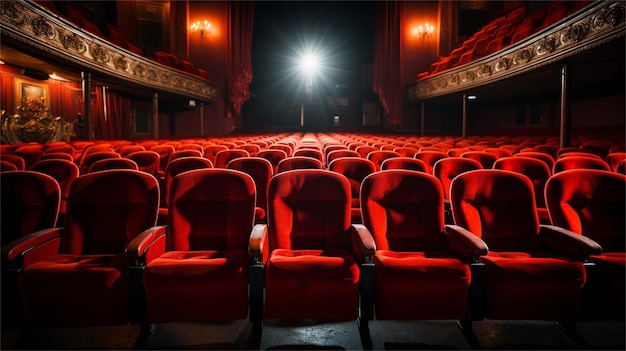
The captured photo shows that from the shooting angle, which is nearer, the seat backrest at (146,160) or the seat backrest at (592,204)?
the seat backrest at (592,204)

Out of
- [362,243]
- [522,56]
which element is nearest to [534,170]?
[362,243]

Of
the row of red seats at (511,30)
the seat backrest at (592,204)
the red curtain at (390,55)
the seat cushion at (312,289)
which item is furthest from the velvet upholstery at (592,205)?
the red curtain at (390,55)

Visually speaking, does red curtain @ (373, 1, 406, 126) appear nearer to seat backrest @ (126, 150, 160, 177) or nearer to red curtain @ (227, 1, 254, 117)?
red curtain @ (227, 1, 254, 117)

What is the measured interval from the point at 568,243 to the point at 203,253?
1.87m

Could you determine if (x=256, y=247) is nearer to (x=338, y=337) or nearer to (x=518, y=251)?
(x=338, y=337)

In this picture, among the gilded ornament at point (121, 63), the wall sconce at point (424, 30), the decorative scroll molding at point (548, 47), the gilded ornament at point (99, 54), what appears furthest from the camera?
the wall sconce at point (424, 30)

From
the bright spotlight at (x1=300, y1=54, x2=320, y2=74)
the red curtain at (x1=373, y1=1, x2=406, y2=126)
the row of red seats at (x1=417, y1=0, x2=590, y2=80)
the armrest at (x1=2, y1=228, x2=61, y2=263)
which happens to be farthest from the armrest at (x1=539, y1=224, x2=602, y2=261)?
the bright spotlight at (x1=300, y1=54, x2=320, y2=74)

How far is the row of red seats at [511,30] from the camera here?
24.1 ft

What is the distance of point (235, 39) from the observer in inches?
569

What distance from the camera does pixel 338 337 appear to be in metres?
1.79

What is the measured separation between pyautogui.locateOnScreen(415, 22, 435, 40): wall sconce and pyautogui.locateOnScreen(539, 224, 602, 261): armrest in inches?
551

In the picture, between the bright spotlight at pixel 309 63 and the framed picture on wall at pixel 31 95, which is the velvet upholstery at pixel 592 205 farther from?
the bright spotlight at pixel 309 63

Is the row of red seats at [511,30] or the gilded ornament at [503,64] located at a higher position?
the row of red seats at [511,30]

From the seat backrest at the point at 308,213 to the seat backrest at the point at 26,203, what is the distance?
4.08 feet
